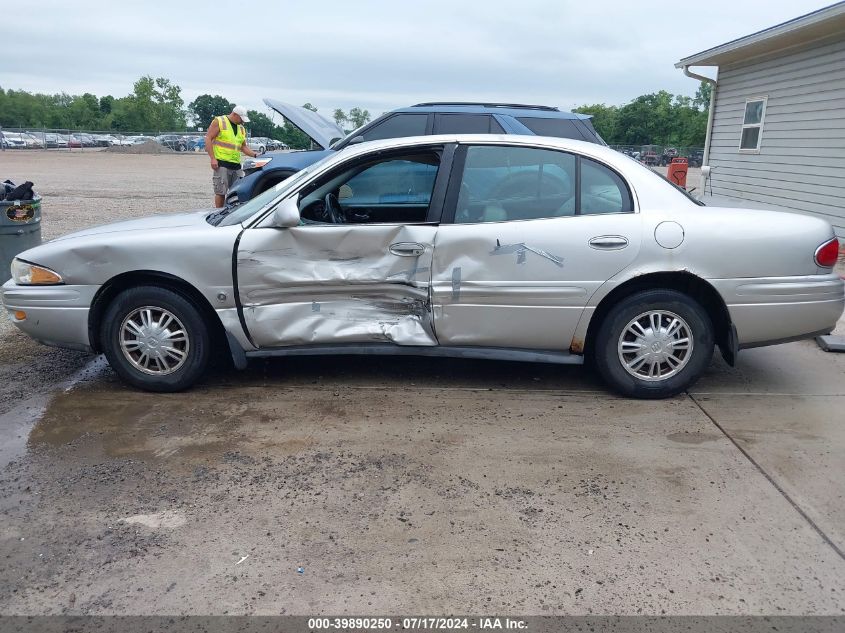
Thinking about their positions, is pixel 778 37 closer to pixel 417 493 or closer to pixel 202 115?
pixel 417 493

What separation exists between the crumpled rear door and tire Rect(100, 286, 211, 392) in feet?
1.17

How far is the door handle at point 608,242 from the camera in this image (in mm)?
4381

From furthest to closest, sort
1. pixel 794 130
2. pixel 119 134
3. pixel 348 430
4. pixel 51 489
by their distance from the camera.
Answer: pixel 119 134 → pixel 794 130 → pixel 348 430 → pixel 51 489

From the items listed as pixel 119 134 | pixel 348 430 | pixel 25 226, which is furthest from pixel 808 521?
pixel 119 134

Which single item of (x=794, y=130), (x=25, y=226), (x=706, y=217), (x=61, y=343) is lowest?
(x=61, y=343)

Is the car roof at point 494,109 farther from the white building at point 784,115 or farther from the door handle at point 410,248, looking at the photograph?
the door handle at point 410,248

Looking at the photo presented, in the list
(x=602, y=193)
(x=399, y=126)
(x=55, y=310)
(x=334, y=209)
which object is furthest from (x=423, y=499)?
(x=399, y=126)

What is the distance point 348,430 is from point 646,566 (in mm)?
1854

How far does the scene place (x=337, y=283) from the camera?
4.51m

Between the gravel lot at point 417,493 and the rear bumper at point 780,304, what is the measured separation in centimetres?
50

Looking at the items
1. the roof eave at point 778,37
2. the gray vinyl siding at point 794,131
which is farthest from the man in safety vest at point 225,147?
the gray vinyl siding at point 794,131

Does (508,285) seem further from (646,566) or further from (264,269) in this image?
(646,566)

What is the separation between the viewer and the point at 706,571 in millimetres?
2885

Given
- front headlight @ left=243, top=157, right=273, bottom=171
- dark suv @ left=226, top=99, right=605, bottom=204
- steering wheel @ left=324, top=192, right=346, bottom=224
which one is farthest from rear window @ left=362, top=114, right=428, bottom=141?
steering wheel @ left=324, top=192, right=346, bottom=224
